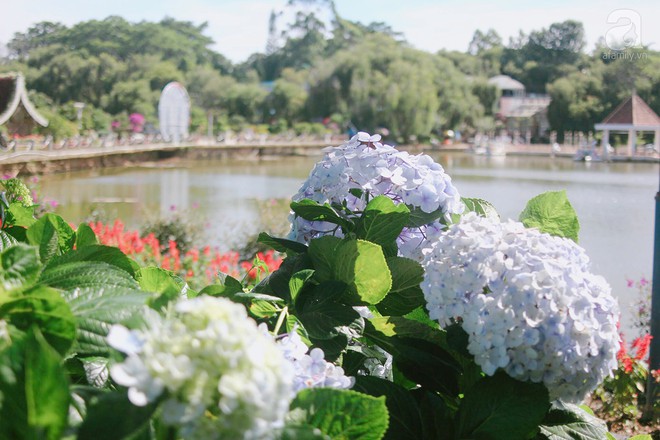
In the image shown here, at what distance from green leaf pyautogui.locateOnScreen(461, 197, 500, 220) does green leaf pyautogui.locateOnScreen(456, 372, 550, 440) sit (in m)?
0.36

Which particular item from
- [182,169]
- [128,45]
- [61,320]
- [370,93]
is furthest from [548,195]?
[128,45]

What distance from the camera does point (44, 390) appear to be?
480mm

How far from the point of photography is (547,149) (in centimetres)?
4200

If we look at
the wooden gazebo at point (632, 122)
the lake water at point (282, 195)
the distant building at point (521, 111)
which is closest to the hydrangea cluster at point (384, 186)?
the lake water at point (282, 195)

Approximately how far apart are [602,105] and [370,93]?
16.8m

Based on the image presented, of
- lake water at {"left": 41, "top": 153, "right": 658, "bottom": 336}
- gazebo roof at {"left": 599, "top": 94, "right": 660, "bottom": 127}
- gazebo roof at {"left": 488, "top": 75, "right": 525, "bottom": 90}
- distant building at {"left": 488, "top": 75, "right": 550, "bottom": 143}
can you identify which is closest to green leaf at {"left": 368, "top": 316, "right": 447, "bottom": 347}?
lake water at {"left": 41, "top": 153, "right": 658, "bottom": 336}

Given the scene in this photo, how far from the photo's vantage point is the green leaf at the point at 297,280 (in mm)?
796

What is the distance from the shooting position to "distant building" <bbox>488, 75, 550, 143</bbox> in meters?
53.6

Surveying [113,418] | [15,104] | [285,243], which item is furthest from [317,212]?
[15,104]

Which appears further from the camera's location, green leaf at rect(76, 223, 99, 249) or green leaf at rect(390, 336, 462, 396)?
green leaf at rect(76, 223, 99, 249)

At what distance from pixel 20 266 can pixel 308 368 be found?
0.83ft

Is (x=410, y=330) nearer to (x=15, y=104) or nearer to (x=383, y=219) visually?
(x=383, y=219)

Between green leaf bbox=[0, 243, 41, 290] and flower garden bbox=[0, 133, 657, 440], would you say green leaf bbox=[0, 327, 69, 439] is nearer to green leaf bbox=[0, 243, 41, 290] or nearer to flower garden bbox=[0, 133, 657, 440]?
flower garden bbox=[0, 133, 657, 440]

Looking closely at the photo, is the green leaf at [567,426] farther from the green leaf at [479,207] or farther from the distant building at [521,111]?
the distant building at [521,111]
